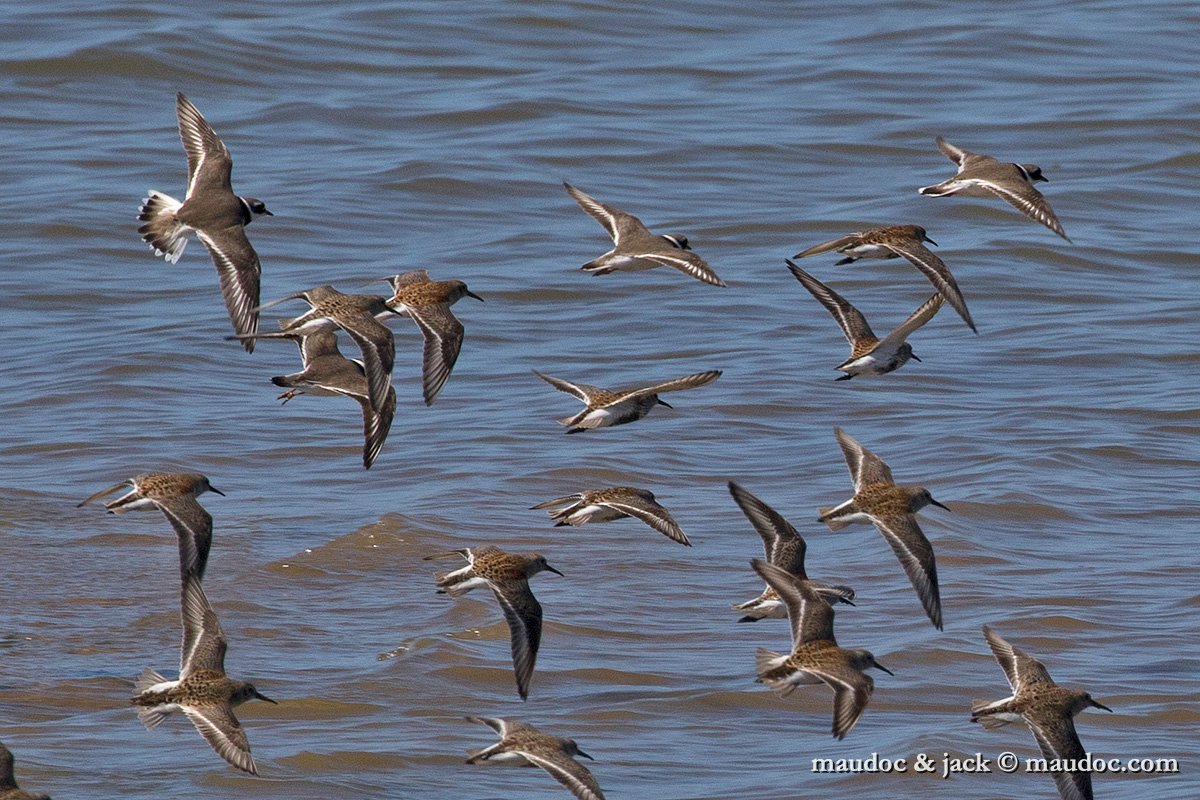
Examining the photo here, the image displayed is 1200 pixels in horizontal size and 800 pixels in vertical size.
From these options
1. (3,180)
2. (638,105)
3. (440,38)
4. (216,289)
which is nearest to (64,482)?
(216,289)

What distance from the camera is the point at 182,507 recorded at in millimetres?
6684

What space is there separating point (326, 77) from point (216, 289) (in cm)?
602

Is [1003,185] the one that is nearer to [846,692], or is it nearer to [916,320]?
[916,320]

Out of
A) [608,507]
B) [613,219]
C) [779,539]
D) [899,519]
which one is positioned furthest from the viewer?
[613,219]

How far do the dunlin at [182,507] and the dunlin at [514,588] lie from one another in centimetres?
82

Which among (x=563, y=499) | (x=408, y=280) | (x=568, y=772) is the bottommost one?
(x=563, y=499)

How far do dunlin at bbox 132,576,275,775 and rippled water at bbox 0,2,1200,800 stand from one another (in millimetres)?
370

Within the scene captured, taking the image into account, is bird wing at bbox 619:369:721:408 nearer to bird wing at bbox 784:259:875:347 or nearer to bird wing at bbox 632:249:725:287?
bird wing at bbox 632:249:725:287

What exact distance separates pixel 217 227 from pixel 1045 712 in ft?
11.9

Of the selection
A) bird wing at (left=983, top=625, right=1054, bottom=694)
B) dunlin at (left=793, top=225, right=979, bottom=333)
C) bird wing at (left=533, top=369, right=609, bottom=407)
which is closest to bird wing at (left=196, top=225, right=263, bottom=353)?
bird wing at (left=533, top=369, right=609, bottom=407)

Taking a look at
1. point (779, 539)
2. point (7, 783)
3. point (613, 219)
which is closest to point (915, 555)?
point (779, 539)

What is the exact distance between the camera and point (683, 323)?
1295cm

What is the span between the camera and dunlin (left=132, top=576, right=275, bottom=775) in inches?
223

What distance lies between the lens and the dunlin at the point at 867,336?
729cm
